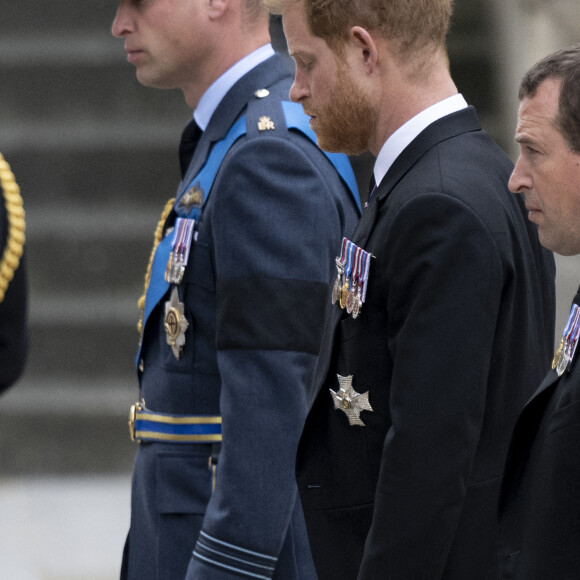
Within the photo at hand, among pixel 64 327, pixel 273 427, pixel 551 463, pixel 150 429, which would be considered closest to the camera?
pixel 551 463

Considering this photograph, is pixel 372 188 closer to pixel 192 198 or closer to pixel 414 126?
pixel 414 126

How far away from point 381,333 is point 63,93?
479 centimetres

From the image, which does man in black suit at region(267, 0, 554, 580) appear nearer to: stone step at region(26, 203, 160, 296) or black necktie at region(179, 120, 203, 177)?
black necktie at region(179, 120, 203, 177)

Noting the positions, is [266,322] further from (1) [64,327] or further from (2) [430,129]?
(1) [64,327]

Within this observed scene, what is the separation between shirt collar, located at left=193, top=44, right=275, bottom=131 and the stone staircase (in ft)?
12.0

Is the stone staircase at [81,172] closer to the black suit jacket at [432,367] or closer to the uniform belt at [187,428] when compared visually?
the uniform belt at [187,428]

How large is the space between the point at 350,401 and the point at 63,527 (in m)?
3.65

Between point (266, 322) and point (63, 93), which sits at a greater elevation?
point (63, 93)

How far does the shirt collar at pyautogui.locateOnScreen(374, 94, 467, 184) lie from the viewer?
1869mm

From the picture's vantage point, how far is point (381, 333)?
1.81 metres

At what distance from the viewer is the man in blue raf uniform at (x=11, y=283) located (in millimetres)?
1892

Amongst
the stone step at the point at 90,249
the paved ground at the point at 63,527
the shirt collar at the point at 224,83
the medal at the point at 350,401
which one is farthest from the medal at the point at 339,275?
the stone step at the point at 90,249

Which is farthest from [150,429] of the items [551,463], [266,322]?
[551,463]

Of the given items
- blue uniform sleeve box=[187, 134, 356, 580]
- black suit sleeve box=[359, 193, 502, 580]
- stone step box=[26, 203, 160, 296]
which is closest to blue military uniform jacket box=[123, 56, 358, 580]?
blue uniform sleeve box=[187, 134, 356, 580]
